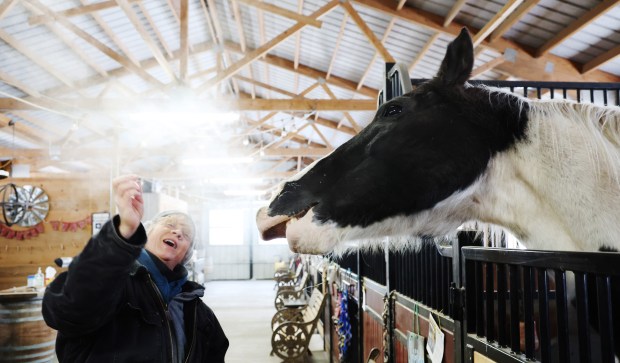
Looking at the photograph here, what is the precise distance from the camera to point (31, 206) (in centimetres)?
935

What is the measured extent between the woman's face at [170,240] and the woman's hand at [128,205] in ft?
2.06

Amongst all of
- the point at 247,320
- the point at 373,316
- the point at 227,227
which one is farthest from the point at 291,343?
the point at 227,227

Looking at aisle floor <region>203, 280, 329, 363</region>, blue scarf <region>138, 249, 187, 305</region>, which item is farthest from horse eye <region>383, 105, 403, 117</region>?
aisle floor <region>203, 280, 329, 363</region>

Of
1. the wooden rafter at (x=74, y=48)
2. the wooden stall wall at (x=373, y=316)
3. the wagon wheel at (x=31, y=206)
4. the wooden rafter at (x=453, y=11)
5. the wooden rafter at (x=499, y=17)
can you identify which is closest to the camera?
the wooden stall wall at (x=373, y=316)

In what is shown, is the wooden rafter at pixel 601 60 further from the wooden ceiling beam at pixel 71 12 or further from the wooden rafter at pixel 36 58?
the wooden rafter at pixel 36 58

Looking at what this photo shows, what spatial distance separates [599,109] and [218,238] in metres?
21.0

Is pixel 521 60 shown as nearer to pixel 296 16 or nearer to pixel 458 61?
pixel 296 16

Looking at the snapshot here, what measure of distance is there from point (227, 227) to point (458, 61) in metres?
20.8

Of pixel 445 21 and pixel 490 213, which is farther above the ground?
pixel 445 21

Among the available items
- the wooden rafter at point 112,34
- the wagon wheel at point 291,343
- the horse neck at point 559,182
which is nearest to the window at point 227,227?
the wooden rafter at point 112,34

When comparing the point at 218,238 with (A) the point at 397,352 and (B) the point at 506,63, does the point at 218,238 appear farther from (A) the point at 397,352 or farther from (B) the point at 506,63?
(A) the point at 397,352

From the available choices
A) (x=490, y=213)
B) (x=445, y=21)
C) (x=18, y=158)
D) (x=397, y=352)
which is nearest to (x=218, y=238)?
(x=18, y=158)

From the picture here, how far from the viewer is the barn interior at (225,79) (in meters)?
5.17

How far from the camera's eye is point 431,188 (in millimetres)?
1322
